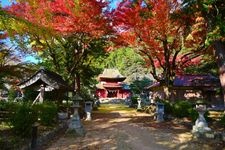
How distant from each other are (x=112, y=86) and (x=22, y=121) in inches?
2179

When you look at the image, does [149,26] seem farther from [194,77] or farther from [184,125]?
[194,77]

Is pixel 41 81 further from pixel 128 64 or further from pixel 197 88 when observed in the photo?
pixel 128 64

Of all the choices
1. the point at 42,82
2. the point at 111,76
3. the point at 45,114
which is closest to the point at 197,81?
the point at 42,82

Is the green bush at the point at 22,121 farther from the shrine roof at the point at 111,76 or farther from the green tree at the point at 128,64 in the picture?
the green tree at the point at 128,64

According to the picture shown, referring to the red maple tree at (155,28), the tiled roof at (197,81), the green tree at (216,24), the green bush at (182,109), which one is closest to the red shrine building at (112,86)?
the tiled roof at (197,81)

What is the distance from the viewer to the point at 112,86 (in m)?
67.2

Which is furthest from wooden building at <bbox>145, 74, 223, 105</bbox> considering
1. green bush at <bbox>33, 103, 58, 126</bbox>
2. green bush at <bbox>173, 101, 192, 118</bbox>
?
green bush at <bbox>33, 103, 58, 126</bbox>

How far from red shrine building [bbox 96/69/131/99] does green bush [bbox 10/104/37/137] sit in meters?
54.9

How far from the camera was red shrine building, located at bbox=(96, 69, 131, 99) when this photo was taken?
67562mm

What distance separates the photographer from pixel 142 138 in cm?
1511

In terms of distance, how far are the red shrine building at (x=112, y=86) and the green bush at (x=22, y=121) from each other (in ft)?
180

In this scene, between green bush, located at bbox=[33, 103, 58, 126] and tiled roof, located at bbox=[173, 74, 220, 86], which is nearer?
green bush, located at bbox=[33, 103, 58, 126]

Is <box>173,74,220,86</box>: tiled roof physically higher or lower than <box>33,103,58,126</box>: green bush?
higher

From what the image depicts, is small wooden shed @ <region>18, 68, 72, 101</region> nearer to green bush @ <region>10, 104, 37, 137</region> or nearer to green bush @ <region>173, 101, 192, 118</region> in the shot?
green bush @ <region>10, 104, 37, 137</region>
